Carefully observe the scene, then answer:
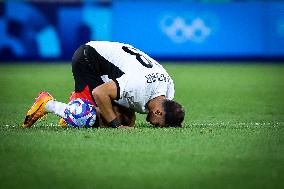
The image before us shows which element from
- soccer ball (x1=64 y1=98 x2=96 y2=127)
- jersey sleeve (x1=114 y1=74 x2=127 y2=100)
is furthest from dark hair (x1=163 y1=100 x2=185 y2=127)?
soccer ball (x1=64 y1=98 x2=96 y2=127)

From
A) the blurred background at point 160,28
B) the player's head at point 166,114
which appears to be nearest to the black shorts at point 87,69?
the player's head at point 166,114

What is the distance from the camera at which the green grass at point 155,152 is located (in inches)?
260

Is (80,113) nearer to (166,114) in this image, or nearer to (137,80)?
(137,80)

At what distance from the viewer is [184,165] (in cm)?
721

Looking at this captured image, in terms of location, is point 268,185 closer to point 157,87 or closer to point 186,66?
point 157,87

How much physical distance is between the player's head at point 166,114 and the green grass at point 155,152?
107mm

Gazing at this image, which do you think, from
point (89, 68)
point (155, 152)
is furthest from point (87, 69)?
point (155, 152)

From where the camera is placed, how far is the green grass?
6594mm

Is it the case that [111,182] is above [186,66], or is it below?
above

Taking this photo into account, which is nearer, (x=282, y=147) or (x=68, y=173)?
(x=68, y=173)

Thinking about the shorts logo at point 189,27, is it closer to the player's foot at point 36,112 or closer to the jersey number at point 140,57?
the jersey number at point 140,57

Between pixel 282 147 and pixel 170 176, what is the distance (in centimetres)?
191

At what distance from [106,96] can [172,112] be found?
0.70 m

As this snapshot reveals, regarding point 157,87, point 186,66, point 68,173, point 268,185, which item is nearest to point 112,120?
point 157,87
